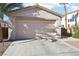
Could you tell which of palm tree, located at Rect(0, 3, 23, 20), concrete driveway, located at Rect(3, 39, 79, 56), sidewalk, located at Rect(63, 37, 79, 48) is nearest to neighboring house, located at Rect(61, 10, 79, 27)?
sidewalk, located at Rect(63, 37, 79, 48)

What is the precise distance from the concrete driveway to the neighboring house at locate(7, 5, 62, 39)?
173mm

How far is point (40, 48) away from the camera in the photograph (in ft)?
16.2

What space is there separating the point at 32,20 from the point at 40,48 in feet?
2.00

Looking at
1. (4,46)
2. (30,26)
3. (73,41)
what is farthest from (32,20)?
(73,41)

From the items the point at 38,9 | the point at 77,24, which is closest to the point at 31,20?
the point at 38,9

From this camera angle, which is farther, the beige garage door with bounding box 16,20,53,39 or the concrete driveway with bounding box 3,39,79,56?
the beige garage door with bounding box 16,20,53,39

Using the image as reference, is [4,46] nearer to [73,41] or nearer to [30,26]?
[30,26]

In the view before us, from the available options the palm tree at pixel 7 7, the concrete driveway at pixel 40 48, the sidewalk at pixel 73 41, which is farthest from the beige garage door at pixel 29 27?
the sidewalk at pixel 73 41

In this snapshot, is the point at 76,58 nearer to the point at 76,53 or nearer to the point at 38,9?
the point at 76,53

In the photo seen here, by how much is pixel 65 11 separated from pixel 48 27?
48cm

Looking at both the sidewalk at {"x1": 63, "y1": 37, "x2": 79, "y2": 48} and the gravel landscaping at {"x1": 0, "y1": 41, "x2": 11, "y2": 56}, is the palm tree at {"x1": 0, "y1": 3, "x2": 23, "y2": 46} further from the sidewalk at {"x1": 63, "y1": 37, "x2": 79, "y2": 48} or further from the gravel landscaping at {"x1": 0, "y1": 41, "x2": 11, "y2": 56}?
the sidewalk at {"x1": 63, "y1": 37, "x2": 79, "y2": 48}

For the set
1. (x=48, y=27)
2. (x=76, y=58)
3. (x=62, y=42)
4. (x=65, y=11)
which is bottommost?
(x=76, y=58)

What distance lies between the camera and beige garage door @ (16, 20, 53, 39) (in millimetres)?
5062

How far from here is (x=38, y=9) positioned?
507 cm
